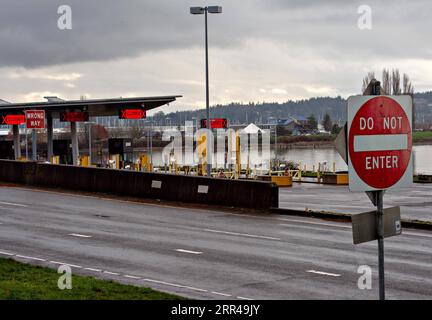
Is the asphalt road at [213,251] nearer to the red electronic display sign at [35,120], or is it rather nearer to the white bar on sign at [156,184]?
the white bar on sign at [156,184]

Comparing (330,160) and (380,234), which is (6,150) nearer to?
(330,160)

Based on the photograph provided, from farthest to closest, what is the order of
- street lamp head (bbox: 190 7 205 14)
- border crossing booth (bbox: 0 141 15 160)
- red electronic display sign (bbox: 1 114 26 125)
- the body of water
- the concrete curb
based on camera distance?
the body of water < border crossing booth (bbox: 0 141 15 160) < red electronic display sign (bbox: 1 114 26 125) < street lamp head (bbox: 190 7 205 14) < the concrete curb

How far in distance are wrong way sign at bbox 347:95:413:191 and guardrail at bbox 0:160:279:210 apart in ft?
61.7

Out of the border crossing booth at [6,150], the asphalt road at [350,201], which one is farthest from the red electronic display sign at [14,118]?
the asphalt road at [350,201]

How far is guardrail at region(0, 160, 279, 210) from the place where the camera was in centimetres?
2717

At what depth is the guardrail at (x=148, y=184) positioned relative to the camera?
2717 cm

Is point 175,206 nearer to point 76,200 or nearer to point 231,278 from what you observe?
point 76,200

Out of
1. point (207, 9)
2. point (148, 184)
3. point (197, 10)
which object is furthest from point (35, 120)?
point (148, 184)

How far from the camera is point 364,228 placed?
7.95 metres

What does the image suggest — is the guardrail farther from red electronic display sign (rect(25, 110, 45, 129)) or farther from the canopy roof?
the canopy roof

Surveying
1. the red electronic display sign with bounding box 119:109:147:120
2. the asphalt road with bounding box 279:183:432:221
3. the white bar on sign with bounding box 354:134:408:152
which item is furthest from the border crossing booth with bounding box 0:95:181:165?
the white bar on sign with bounding box 354:134:408:152

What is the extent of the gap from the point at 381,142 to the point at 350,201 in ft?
80.9
